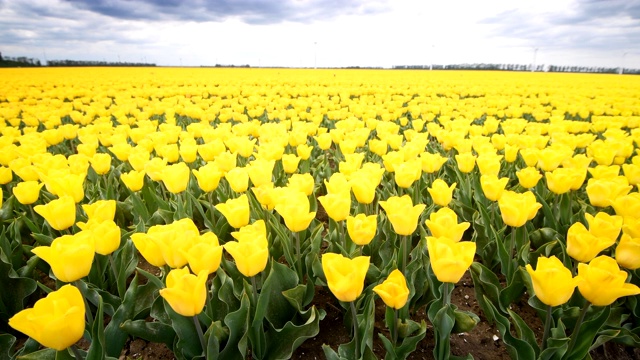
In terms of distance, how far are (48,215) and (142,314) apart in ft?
2.78

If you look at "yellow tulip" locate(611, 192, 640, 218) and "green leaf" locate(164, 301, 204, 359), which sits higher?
"yellow tulip" locate(611, 192, 640, 218)

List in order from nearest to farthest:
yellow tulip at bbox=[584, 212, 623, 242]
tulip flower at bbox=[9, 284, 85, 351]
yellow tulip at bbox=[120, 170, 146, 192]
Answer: tulip flower at bbox=[9, 284, 85, 351] → yellow tulip at bbox=[584, 212, 623, 242] → yellow tulip at bbox=[120, 170, 146, 192]

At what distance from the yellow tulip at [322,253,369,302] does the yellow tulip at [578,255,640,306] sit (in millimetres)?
914

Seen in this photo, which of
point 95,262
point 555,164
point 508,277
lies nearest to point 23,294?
point 95,262

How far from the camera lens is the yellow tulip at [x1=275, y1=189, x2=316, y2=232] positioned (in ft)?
6.85

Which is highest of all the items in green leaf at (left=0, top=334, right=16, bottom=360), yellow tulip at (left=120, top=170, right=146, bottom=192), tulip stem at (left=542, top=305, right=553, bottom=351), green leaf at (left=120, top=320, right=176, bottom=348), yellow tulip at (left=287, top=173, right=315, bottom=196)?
yellow tulip at (left=287, top=173, right=315, bottom=196)

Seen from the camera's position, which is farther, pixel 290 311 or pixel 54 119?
pixel 54 119

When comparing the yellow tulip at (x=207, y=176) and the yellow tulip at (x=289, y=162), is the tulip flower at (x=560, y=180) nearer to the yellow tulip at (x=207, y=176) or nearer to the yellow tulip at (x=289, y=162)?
the yellow tulip at (x=289, y=162)

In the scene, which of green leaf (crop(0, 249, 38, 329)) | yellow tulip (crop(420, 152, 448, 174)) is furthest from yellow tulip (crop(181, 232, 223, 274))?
yellow tulip (crop(420, 152, 448, 174))

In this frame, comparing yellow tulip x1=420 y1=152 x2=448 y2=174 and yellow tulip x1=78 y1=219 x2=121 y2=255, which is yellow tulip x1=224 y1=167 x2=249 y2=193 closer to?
yellow tulip x1=78 y1=219 x2=121 y2=255

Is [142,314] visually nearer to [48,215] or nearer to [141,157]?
[48,215]

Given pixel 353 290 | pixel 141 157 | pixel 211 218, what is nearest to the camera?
pixel 353 290

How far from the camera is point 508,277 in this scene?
241 centimetres

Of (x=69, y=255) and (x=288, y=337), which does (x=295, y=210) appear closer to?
(x=288, y=337)
